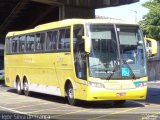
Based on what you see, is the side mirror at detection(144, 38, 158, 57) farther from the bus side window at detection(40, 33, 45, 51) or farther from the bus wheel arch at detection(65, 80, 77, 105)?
the bus side window at detection(40, 33, 45, 51)

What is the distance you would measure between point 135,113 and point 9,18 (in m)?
29.6

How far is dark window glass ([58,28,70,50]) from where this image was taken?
1805 centimetres

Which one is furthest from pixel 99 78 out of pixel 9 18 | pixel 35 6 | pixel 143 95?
pixel 9 18

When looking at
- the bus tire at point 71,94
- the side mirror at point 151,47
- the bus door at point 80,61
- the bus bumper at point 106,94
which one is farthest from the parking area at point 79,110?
the side mirror at point 151,47

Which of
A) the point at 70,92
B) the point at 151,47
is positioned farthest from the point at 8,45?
the point at 151,47

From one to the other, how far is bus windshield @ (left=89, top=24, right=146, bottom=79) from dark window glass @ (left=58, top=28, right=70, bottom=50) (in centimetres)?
141

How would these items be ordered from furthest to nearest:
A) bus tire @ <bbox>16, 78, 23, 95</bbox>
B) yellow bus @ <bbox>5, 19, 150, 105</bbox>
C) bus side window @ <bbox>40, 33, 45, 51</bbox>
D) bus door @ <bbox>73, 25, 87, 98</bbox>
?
1. bus tire @ <bbox>16, 78, 23, 95</bbox>
2. bus side window @ <bbox>40, 33, 45, 51</bbox>
3. bus door @ <bbox>73, 25, 87, 98</bbox>
4. yellow bus @ <bbox>5, 19, 150, 105</bbox>

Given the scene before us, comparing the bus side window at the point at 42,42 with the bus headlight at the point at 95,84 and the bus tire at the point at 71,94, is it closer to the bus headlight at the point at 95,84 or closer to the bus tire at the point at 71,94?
the bus tire at the point at 71,94

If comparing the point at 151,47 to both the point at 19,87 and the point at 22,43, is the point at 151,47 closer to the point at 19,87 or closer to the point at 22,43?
the point at 22,43

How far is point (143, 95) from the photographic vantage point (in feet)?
55.6

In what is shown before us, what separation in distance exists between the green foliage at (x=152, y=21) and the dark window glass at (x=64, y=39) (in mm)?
33518

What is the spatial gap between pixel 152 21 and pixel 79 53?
35791 millimetres

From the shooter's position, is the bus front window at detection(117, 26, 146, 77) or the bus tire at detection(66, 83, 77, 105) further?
the bus tire at detection(66, 83, 77, 105)

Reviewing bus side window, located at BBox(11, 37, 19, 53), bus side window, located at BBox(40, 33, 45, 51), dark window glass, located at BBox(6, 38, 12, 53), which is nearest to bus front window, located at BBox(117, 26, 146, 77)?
bus side window, located at BBox(40, 33, 45, 51)
